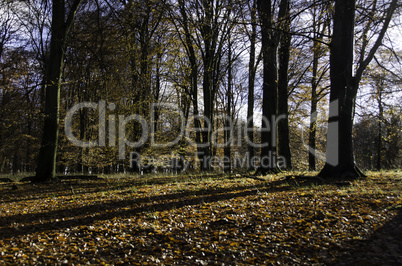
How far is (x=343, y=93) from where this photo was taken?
335 inches

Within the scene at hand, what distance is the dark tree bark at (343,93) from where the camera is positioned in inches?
330

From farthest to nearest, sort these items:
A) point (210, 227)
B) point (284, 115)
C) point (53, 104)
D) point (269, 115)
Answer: point (284, 115)
point (269, 115)
point (53, 104)
point (210, 227)

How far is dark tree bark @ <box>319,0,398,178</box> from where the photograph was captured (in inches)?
330

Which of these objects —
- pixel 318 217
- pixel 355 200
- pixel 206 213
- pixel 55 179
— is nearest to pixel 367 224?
pixel 318 217

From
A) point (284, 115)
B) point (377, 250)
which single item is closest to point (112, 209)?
point (377, 250)

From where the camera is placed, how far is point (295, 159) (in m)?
25.9

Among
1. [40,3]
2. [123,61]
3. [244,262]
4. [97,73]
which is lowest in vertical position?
[244,262]

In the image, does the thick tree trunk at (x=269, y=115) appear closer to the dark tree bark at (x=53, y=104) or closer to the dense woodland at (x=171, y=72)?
the dense woodland at (x=171, y=72)

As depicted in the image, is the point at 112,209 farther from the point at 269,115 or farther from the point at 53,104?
the point at 269,115

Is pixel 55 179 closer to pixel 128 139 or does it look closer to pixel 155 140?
pixel 128 139

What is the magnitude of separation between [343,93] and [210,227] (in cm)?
621

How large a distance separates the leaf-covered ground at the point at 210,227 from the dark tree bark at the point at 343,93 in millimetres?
1305

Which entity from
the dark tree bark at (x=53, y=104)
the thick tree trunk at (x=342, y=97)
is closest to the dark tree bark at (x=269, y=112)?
the thick tree trunk at (x=342, y=97)

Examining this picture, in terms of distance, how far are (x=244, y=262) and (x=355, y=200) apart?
3393mm
